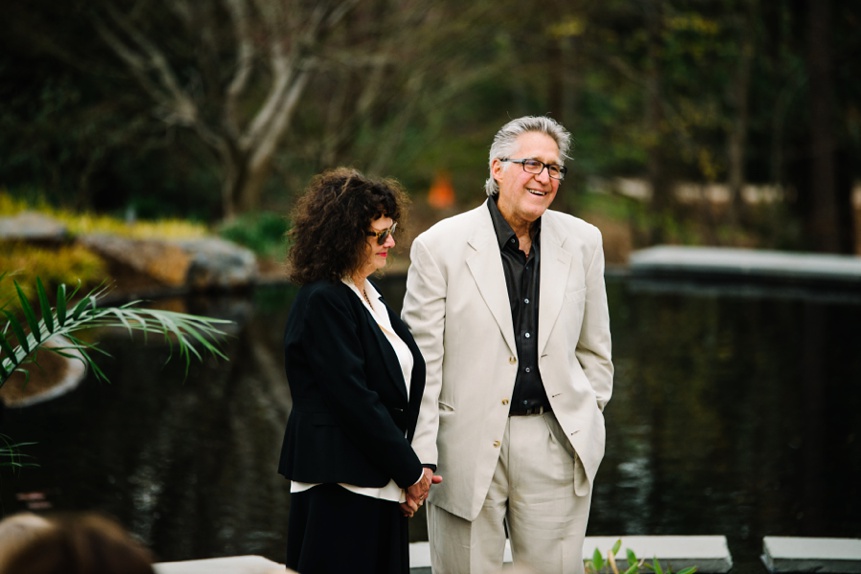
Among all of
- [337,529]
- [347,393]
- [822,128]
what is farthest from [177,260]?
[347,393]

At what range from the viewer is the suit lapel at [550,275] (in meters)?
3.64

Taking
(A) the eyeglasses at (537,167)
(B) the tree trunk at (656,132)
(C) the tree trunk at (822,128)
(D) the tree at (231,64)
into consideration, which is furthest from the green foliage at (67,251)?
(C) the tree trunk at (822,128)

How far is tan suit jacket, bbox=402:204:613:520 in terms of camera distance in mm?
3586

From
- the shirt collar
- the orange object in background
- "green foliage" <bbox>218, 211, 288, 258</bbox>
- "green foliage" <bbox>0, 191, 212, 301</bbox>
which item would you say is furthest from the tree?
the shirt collar

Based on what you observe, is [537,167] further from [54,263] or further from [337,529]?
[54,263]

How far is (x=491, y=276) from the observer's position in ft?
12.0

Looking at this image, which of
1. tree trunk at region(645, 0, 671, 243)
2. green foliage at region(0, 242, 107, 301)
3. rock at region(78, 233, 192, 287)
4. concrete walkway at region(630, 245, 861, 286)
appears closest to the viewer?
green foliage at region(0, 242, 107, 301)

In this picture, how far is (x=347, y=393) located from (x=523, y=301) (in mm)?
730

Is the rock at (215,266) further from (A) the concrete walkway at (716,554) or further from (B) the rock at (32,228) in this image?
(A) the concrete walkway at (716,554)

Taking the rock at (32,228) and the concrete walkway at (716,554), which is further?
Answer: the rock at (32,228)

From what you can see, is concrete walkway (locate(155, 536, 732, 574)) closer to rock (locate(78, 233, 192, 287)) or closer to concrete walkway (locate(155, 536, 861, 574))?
concrete walkway (locate(155, 536, 861, 574))

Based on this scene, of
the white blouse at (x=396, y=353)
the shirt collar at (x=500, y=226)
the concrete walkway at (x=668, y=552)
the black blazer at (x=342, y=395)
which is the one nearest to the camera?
the black blazer at (x=342, y=395)

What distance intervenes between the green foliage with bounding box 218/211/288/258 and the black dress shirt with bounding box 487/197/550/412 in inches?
572

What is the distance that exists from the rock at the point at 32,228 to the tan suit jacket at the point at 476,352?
1121 centimetres
